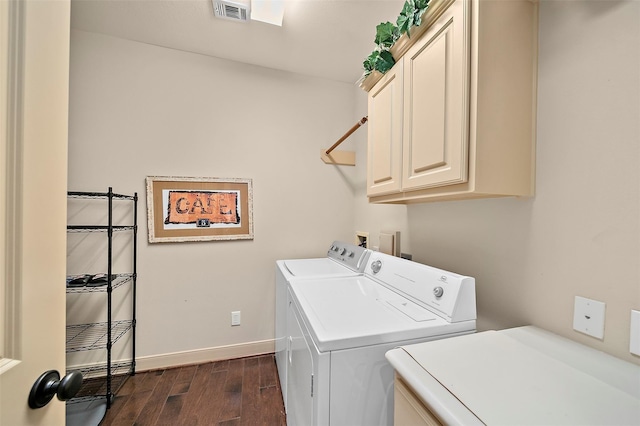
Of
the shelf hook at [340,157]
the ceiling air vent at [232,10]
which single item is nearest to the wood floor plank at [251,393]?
the shelf hook at [340,157]

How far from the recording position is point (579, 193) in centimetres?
85

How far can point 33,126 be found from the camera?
1.57 ft

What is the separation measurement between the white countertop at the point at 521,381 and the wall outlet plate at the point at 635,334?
0.16ft

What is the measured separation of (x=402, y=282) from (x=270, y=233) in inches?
53.5

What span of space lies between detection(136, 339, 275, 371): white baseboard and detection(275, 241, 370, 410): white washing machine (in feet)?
1.32

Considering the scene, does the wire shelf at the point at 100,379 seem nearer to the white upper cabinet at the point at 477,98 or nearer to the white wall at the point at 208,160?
the white wall at the point at 208,160

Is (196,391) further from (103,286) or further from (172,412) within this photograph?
(103,286)

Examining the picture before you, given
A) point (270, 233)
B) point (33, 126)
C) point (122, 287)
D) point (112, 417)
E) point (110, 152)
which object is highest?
point (110, 152)

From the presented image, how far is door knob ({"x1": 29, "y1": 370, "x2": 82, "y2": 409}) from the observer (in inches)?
18.4

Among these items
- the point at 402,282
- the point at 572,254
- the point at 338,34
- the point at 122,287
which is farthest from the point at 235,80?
the point at 572,254

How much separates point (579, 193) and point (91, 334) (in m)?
3.00

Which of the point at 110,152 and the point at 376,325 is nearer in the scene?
the point at 376,325

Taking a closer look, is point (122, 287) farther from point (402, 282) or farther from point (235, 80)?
point (402, 282)

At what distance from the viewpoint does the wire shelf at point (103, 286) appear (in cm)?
172
